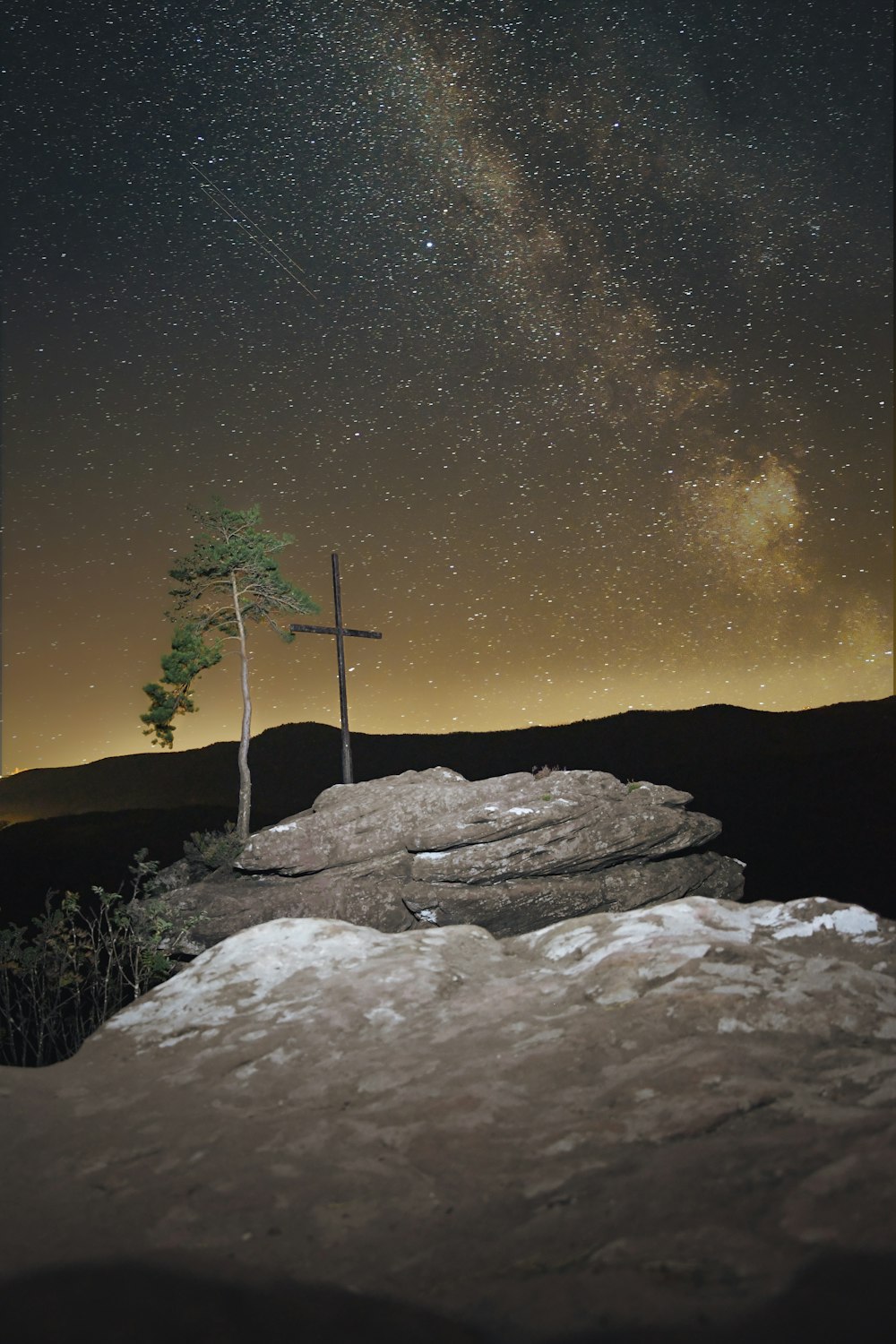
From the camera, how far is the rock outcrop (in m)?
14.0

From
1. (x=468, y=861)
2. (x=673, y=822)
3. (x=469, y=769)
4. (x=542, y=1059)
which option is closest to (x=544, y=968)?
(x=542, y=1059)

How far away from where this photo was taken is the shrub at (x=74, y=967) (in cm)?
1343

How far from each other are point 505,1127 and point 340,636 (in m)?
14.5

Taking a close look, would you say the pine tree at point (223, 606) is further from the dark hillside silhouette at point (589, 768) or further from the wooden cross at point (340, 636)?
the dark hillside silhouette at point (589, 768)

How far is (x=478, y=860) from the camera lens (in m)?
14.0

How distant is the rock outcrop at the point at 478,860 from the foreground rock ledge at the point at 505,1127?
634cm

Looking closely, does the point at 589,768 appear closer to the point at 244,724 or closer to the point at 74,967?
the point at 244,724

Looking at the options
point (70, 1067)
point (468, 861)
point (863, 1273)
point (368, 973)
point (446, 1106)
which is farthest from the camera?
point (468, 861)

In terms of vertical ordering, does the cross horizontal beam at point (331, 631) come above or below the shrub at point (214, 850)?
above

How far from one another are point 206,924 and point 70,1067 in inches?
338

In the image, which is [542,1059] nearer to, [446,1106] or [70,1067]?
[446,1106]

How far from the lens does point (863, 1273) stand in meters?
2.76

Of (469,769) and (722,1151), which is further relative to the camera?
(469,769)

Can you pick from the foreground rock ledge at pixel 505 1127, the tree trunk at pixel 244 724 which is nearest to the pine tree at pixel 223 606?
the tree trunk at pixel 244 724
